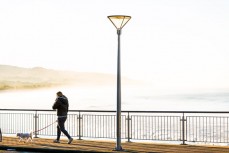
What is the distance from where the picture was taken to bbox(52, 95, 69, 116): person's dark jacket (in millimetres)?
18688

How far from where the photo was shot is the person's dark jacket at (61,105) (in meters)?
18.7

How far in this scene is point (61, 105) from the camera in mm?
18812

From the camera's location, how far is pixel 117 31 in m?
16.7

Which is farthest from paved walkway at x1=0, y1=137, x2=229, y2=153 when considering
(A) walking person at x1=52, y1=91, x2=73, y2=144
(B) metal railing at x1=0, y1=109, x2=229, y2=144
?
(B) metal railing at x1=0, y1=109, x2=229, y2=144

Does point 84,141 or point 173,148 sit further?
point 84,141

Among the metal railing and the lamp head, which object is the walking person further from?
the lamp head

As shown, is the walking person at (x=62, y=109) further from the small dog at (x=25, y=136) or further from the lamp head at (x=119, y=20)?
the lamp head at (x=119, y=20)

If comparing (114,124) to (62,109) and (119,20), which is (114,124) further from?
(119,20)

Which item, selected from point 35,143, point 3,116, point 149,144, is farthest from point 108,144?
point 3,116

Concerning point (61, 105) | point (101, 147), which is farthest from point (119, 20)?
point (101, 147)

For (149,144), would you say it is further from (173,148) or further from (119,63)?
(119,63)

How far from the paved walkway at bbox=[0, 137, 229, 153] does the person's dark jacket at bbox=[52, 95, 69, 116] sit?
1.11 metres

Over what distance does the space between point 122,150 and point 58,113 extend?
3.34m

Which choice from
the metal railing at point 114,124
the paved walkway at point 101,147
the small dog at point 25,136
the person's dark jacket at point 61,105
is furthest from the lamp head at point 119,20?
the small dog at point 25,136
